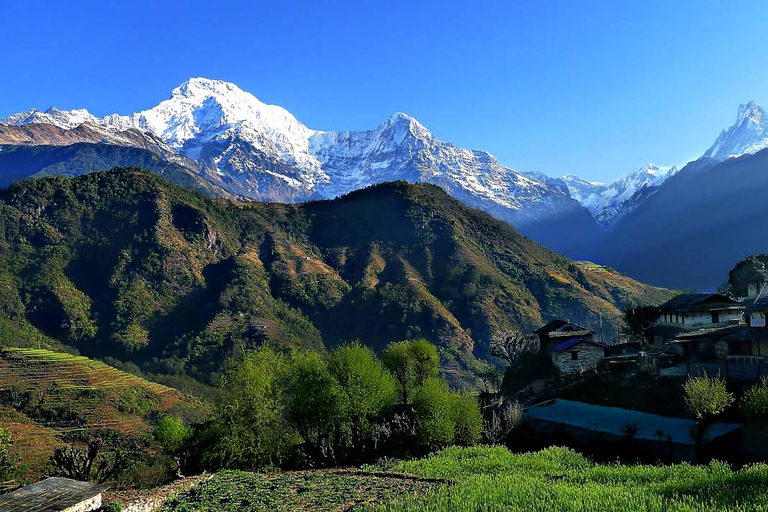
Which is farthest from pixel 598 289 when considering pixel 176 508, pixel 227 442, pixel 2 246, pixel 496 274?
pixel 2 246

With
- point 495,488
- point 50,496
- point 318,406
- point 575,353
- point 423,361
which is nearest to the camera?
point 495,488

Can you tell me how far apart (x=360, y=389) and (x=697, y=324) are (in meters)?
36.2

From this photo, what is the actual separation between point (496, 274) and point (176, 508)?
169m

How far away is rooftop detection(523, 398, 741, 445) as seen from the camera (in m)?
32.2

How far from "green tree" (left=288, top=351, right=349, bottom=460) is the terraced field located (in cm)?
5023

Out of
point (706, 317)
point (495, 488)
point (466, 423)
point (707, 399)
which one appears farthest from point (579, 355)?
point (495, 488)

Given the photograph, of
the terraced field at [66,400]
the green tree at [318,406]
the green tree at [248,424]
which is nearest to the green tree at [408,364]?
the green tree at [318,406]

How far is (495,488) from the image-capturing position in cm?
2305

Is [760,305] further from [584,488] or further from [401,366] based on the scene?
[401,366]

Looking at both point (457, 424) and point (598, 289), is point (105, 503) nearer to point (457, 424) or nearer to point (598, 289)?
point (457, 424)

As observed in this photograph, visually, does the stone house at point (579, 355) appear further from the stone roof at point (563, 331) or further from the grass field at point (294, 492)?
the grass field at point (294, 492)

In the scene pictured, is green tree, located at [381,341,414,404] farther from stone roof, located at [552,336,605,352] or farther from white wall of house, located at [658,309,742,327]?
white wall of house, located at [658,309,742,327]

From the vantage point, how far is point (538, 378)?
6078 centimetres

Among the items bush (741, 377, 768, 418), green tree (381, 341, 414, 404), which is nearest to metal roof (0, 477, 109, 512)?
bush (741, 377, 768, 418)
